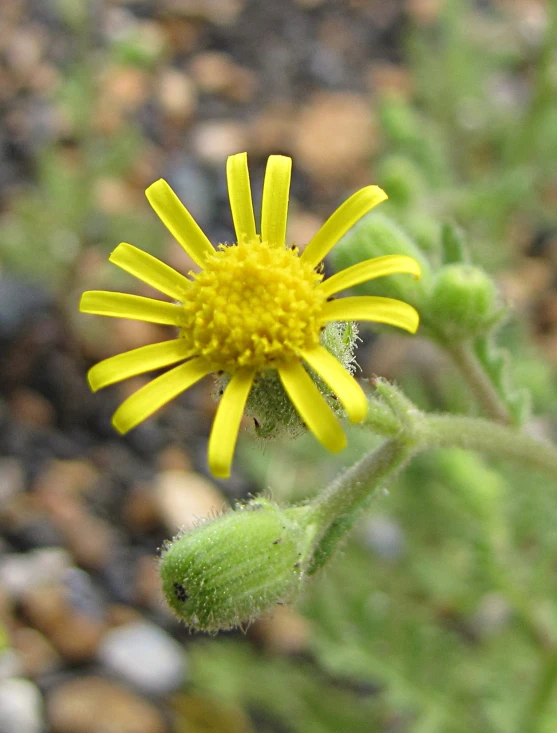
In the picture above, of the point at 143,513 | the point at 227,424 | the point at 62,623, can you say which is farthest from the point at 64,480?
the point at 227,424

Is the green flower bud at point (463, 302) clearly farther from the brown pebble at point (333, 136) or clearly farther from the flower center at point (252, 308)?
the brown pebble at point (333, 136)

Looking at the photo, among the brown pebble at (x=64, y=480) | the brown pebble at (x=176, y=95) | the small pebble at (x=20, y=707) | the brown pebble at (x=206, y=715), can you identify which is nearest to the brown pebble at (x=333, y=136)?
the brown pebble at (x=176, y=95)

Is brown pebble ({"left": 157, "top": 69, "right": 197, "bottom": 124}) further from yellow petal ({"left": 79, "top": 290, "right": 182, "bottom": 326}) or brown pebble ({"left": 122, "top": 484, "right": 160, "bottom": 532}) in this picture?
yellow petal ({"left": 79, "top": 290, "right": 182, "bottom": 326})

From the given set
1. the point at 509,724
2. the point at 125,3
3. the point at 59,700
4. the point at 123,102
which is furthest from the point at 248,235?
the point at 125,3

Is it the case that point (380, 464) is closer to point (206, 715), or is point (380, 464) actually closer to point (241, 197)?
point (241, 197)

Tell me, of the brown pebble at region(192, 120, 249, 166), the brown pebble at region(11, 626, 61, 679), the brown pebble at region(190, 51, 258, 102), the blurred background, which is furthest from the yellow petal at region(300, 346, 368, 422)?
the brown pebble at region(190, 51, 258, 102)

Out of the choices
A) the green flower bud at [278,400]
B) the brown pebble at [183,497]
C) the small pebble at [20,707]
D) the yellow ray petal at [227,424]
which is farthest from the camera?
the brown pebble at [183,497]
